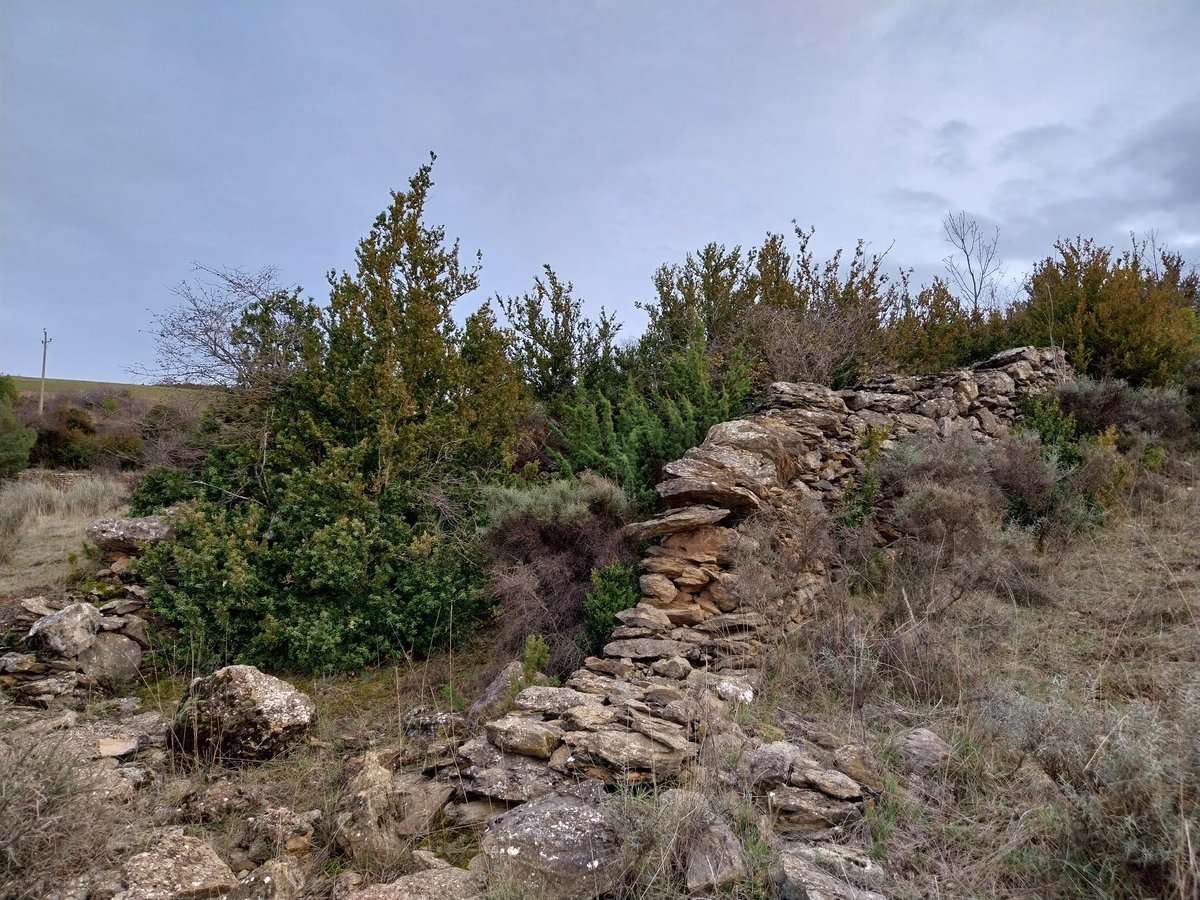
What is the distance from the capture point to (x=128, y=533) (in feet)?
20.6

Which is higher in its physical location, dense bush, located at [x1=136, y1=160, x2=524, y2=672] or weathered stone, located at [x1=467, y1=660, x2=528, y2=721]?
dense bush, located at [x1=136, y1=160, x2=524, y2=672]

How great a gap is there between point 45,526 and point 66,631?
6.98m

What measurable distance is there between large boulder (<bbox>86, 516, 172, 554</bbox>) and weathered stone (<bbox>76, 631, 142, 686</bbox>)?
99 centimetres

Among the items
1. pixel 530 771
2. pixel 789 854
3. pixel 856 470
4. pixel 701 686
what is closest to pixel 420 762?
pixel 530 771

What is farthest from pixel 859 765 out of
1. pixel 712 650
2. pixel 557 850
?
pixel 712 650

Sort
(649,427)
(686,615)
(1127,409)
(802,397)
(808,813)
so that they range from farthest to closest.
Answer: (1127,409)
(802,397)
(649,427)
(686,615)
(808,813)

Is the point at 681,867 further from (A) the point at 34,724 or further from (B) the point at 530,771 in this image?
(A) the point at 34,724

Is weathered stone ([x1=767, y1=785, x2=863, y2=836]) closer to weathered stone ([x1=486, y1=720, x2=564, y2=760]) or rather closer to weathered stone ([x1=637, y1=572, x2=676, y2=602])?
weathered stone ([x1=486, y1=720, x2=564, y2=760])

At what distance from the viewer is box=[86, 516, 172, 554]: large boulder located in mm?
6266

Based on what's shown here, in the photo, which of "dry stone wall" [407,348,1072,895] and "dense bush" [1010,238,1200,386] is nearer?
"dry stone wall" [407,348,1072,895]

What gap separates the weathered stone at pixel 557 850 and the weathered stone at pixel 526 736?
20.9 inches

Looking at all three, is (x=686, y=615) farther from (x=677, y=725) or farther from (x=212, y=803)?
(x=212, y=803)

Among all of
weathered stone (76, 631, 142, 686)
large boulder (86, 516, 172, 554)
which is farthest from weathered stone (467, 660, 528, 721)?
large boulder (86, 516, 172, 554)

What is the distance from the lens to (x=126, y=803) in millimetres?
3066
